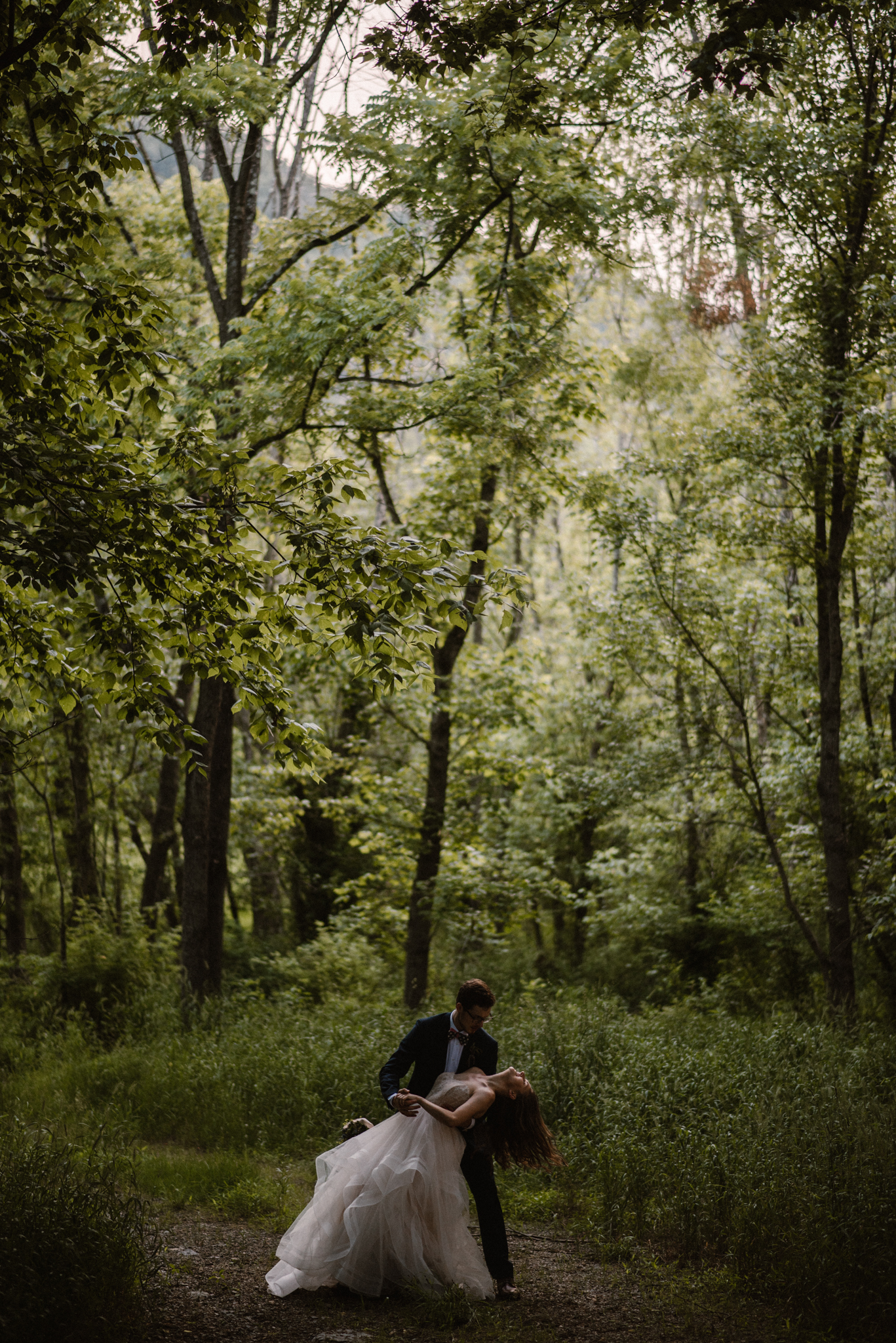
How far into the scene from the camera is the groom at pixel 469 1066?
Answer: 5.45 m

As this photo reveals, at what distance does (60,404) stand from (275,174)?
38.3 ft

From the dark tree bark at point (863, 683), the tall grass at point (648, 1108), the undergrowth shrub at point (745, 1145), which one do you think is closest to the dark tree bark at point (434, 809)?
the tall grass at point (648, 1108)

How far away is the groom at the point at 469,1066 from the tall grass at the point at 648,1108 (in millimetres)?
1217

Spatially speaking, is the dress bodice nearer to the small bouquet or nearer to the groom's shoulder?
the groom's shoulder

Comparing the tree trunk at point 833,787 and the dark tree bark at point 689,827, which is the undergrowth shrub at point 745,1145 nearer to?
the tree trunk at point 833,787

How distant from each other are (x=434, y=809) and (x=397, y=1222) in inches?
345

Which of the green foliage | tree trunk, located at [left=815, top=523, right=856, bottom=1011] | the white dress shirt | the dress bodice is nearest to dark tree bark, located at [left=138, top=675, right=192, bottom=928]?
the green foliage

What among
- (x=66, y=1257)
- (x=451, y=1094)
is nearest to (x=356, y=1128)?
(x=451, y=1094)

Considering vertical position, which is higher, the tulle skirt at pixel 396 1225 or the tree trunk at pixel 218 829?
the tree trunk at pixel 218 829

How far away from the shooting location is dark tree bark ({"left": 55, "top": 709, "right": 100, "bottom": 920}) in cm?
1573

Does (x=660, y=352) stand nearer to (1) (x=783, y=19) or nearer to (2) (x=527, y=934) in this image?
(2) (x=527, y=934)

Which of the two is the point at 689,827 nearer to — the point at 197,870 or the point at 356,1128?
the point at 197,870

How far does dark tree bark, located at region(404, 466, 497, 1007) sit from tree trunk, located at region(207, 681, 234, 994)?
109 inches

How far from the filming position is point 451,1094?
5.51 m
